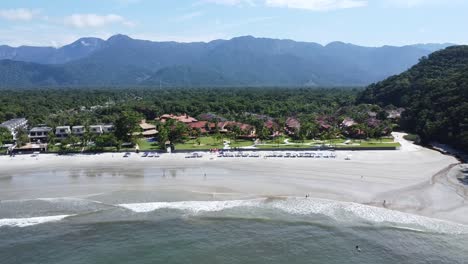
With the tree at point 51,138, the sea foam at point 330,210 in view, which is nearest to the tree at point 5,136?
the tree at point 51,138

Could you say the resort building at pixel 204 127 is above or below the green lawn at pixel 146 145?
above

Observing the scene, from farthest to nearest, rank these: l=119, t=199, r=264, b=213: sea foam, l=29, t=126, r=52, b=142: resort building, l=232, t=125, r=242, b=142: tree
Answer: l=29, t=126, r=52, b=142: resort building, l=232, t=125, r=242, b=142: tree, l=119, t=199, r=264, b=213: sea foam

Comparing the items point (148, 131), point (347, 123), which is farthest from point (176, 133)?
point (347, 123)

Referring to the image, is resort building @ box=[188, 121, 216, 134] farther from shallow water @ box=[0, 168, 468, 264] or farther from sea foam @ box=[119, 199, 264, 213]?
sea foam @ box=[119, 199, 264, 213]

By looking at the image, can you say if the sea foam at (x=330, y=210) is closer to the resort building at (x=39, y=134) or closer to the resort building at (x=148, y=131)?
the resort building at (x=148, y=131)

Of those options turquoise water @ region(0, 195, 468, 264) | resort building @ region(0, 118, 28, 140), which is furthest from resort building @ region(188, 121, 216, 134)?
turquoise water @ region(0, 195, 468, 264)

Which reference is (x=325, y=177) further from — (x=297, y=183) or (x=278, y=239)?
(x=278, y=239)
